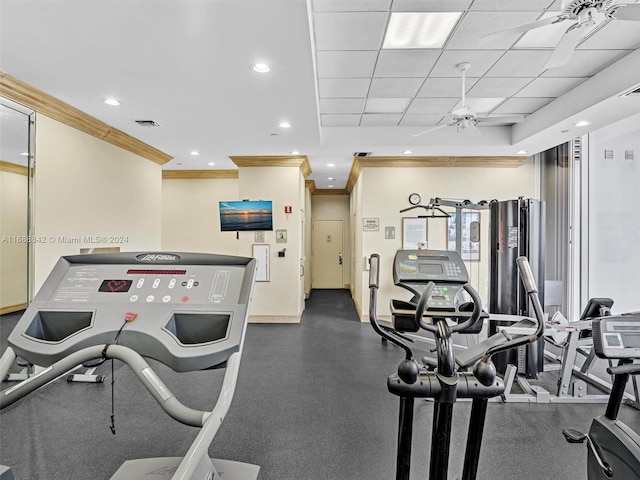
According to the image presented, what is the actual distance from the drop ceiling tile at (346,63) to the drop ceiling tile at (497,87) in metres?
1.32

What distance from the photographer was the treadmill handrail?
1073 millimetres

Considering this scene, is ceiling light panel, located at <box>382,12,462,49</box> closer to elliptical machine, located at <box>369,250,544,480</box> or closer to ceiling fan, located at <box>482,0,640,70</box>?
ceiling fan, located at <box>482,0,640,70</box>

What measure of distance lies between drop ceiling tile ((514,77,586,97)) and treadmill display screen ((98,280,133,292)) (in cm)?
438

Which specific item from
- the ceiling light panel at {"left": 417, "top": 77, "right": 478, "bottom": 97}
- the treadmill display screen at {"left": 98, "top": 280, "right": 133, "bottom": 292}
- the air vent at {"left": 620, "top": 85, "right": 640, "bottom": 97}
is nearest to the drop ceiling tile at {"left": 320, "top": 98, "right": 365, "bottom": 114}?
the ceiling light panel at {"left": 417, "top": 77, "right": 478, "bottom": 97}

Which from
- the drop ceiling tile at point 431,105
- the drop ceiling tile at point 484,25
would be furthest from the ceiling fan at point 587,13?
the drop ceiling tile at point 431,105

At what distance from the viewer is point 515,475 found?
6.88 ft

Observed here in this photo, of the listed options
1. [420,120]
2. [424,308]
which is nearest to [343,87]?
[420,120]

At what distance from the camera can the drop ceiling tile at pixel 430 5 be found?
249 cm

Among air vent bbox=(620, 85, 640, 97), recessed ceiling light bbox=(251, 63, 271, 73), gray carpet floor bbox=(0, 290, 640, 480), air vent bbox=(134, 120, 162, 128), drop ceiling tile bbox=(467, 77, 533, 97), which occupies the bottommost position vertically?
gray carpet floor bbox=(0, 290, 640, 480)

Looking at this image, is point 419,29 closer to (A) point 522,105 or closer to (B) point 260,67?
(B) point 260,67

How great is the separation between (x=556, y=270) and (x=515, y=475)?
173 inches

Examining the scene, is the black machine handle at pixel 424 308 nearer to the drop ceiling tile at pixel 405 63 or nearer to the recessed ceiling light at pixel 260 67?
the recessed ceiling light at pixel 260 67

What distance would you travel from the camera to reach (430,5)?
2521 millimetres

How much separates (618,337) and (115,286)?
2.27m
